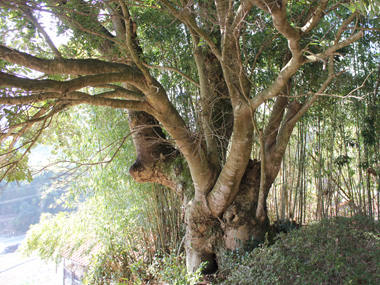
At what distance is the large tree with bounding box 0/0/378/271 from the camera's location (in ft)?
8.54

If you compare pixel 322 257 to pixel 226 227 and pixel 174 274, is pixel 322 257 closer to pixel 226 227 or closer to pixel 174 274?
pixel 226 227

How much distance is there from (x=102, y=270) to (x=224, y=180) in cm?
235

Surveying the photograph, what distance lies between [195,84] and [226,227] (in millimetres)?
1591

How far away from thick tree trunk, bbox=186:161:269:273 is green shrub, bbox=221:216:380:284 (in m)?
0.31

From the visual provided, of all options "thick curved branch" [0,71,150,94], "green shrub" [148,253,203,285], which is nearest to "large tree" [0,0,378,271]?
"thick curved branch" [0,71,150,94]

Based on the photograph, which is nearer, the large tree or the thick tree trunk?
the large tree

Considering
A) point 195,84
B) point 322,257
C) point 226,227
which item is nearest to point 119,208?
point 226,227

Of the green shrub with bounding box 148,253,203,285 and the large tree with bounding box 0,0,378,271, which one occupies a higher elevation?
the large tree with bounding box 0,0,378,271

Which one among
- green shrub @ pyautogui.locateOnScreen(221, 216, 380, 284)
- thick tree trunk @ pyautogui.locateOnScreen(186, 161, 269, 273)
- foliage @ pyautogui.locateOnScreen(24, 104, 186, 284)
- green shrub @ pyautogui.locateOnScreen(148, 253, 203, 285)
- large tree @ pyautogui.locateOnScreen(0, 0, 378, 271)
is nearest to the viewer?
green shrub @ pyautogui.locateOnScreen(221, 216, 380, 284)

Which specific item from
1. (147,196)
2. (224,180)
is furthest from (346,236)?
(147,196)

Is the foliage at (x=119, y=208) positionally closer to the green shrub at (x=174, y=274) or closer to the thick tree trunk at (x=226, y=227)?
the green shrub at (x=174, y=274)

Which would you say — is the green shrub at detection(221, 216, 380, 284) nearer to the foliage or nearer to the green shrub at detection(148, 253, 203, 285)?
the green shrub at detection(148, 253, 203, 285)

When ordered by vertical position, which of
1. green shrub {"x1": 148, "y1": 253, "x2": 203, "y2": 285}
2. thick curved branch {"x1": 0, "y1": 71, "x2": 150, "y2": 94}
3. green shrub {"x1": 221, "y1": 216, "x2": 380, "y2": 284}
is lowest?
green shrub {"x1": 148, "y1": 253, "x2": 203, "y2": 285}

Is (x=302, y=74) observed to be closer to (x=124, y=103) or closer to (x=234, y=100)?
(x=234, y=100)
